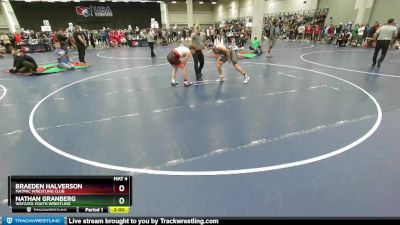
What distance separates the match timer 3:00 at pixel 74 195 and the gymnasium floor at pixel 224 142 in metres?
0.41

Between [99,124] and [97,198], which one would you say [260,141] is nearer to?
[97,198]

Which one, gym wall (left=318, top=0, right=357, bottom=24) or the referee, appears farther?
gym wall (left=318, top=0, right=357, bottom=24)

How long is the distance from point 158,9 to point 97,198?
37.8 metres

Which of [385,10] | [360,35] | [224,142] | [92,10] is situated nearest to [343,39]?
[360,35]

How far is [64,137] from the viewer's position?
171 inches

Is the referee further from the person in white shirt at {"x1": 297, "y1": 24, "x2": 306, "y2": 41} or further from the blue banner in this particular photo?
the person in white shirt at {"x1": 297, "y1": 24, "x2": 306, "y2": 41}

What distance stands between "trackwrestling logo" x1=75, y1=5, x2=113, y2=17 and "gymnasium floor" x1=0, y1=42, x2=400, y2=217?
29.0m

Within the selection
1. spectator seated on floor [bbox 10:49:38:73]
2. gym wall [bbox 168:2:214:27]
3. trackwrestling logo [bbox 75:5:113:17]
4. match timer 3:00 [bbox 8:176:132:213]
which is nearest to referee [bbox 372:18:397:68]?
match timer 3:00 [bbox 8:176:132:213]

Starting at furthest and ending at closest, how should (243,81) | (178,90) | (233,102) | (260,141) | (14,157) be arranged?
(243,81), (178,90), (233,102), (260,141), (14,157)

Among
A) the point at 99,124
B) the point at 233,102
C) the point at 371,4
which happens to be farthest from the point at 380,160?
the point at 371,4

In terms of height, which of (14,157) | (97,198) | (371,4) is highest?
(371,4)

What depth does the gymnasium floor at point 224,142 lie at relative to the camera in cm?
278

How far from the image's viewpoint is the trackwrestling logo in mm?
32094

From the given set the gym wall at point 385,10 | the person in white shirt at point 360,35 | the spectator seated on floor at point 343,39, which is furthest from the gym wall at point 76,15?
the person in white shirt at point 360,35
